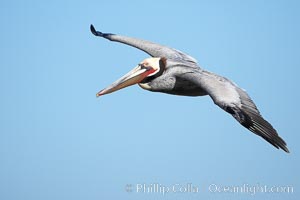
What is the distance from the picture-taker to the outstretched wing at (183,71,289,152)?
13570 millimetres

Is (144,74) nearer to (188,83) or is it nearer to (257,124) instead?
(188,83)

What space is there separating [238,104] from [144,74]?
3857 mm

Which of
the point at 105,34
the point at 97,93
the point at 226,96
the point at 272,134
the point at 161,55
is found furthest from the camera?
the point at 105,34

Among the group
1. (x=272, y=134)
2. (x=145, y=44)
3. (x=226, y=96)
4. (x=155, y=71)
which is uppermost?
(x=145, y=44)

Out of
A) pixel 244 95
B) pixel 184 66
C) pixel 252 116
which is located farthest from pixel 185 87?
pixel 252 116

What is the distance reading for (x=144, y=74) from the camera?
1745cm

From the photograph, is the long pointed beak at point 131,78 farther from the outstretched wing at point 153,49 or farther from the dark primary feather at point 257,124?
the dark primary feather at point 257,124

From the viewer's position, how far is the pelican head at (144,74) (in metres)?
17.4

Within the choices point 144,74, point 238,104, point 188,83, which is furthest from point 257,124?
point 144,74

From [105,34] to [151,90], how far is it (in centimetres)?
559

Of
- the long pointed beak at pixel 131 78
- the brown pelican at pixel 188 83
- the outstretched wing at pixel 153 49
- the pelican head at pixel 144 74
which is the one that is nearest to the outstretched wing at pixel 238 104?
the brown pelican at pixel 188 83

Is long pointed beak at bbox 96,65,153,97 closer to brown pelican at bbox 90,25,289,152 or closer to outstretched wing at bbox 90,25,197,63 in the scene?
brown pelican at bbox 90,25,289,152

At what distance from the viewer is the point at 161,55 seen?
64.5ft

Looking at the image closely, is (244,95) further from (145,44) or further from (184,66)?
(145,44)
